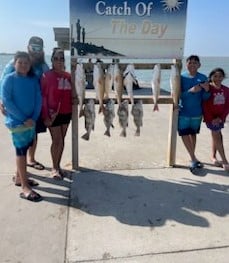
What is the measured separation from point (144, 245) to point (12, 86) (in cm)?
224

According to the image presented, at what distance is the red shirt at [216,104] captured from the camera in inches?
225

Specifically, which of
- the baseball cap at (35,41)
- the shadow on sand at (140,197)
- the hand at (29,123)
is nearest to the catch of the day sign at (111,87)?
the baseball cap at (35,41)

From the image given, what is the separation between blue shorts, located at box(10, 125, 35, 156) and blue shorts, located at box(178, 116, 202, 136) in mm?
2182

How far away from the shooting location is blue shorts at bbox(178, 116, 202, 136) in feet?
18.9

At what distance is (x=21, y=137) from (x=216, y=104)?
2.74 metres

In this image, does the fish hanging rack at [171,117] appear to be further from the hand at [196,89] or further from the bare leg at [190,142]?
the hand at [196,89]

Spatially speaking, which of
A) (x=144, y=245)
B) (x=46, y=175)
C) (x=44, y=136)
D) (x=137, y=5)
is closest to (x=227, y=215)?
(x=144, y=245)

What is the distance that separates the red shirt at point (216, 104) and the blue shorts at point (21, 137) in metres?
2.50

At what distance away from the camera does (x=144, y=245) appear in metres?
3.78

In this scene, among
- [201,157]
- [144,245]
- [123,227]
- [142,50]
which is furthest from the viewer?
[201,157]

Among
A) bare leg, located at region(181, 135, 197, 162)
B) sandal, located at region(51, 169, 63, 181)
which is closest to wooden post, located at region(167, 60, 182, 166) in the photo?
bare leg, located at region(181, 135, 197, 162)

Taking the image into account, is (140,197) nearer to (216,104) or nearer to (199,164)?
(199,164)

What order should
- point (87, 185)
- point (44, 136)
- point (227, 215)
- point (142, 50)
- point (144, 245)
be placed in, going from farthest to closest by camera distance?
point (44, 136)
point (142, 50)
point (87, 185)
point (227, 215)
point (144, 245)

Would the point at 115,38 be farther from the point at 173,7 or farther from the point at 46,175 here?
the point at 46,175
